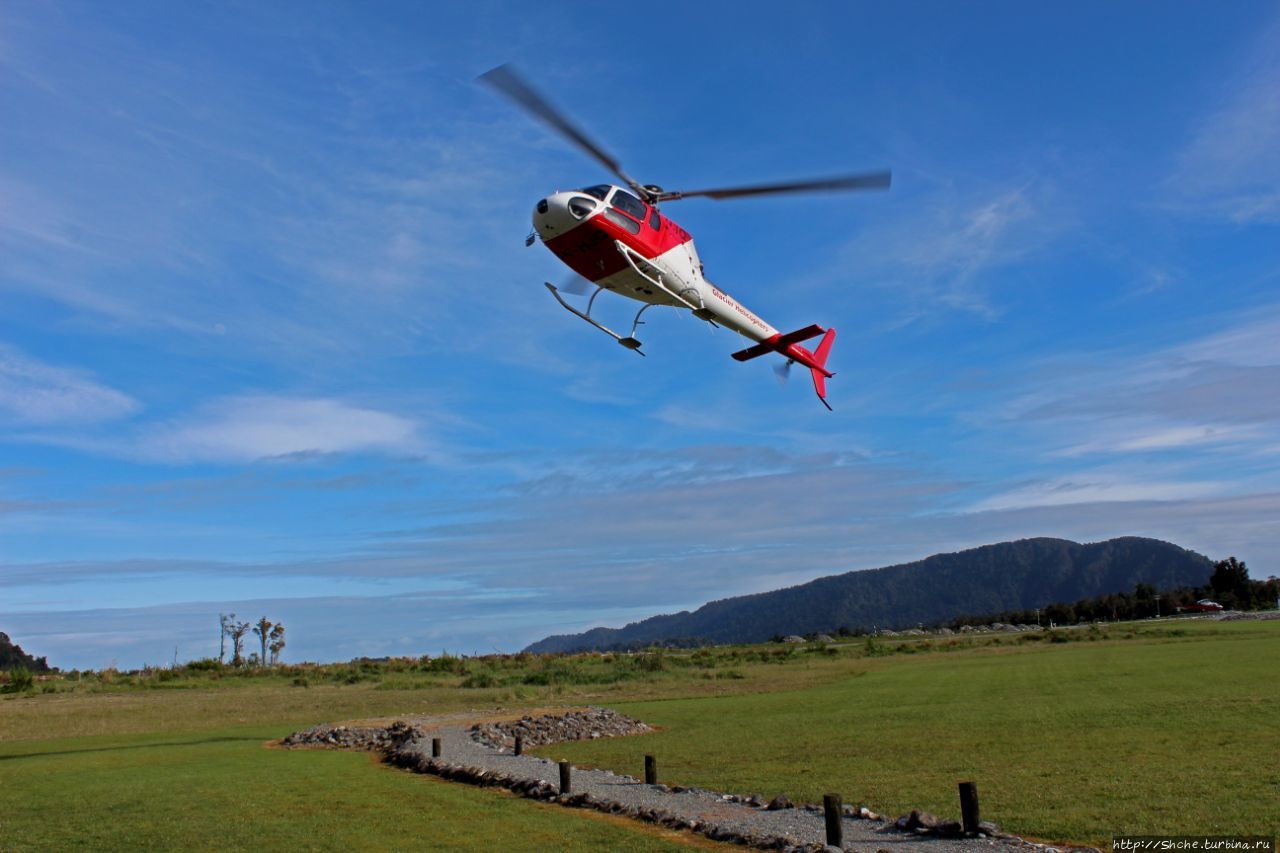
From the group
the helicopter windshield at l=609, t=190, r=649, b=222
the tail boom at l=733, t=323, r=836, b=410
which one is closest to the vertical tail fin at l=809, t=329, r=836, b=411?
the tail boom at l=733, t=323, r=836, b=410

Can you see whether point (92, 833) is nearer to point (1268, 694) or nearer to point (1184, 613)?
point (1268, 694)

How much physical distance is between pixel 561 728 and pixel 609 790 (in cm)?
1561

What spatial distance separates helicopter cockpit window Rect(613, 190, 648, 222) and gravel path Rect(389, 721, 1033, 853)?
41.7ft

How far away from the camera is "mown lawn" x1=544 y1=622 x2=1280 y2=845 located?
15055mm

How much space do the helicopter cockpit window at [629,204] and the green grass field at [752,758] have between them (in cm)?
1292

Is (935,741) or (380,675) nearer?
(935,741)

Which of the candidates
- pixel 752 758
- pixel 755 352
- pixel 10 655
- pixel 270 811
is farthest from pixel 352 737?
pixel 10 655

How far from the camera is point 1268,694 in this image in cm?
2859

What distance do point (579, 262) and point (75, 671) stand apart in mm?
83447

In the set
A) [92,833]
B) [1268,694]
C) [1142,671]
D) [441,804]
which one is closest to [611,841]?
[441,804]

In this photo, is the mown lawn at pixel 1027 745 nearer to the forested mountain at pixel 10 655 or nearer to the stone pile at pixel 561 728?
the stone pile at pixel 561 728

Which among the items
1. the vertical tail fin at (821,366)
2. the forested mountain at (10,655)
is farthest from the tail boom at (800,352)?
the forested mountain at (10,655)

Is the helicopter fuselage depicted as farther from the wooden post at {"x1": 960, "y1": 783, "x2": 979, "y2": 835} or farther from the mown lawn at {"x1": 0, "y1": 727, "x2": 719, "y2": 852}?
the wooden post at {"x1": 960, "y1": 783, "x2": 979, "y2": 835}

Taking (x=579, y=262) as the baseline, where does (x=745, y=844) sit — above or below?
below
